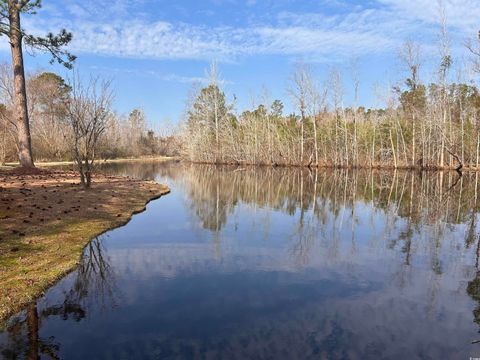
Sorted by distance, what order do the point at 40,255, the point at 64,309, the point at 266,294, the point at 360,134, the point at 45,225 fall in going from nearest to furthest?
the point at 64,309 → the point at 266,294 → the point at 40,255 → the point at 45,225 → the point at 360,134

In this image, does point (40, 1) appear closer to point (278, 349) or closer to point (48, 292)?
point (48, 292)

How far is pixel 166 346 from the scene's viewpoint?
19.0ft

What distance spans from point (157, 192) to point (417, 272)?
17.9 meters

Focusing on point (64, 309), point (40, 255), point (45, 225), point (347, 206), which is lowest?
point (347, 206)

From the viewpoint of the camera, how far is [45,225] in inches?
455

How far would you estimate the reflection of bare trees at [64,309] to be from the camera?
215 inches

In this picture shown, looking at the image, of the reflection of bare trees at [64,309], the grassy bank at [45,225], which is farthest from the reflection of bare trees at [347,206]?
the reflection of bare trees at [64,309]

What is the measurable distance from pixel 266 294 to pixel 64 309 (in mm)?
3989

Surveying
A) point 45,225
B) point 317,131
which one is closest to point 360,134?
point 317,131

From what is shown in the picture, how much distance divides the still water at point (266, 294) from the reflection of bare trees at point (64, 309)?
3cm

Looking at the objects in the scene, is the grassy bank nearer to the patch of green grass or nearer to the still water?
the patch of green grass

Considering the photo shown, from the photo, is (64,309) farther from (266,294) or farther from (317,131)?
(317,131)

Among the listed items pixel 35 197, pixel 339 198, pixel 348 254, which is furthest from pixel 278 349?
pixel 339 198

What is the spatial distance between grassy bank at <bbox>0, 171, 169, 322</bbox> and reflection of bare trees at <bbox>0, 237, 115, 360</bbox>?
13.8 inches
